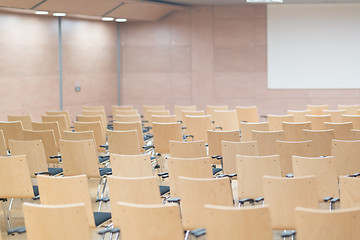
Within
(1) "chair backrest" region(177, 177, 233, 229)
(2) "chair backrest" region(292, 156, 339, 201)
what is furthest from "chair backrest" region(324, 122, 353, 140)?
(1) "chair backrest" region(177, 177, 233, 229)

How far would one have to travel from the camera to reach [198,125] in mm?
12070

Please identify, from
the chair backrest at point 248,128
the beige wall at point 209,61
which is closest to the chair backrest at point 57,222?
the chair backrest at point 248,128

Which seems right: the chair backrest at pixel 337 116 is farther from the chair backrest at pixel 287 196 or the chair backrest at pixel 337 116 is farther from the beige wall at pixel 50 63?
the chair backrest at pixel 287 196

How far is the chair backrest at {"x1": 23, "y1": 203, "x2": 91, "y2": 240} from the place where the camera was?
15.4 feet

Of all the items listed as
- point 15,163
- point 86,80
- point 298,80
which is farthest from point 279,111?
point 15,163

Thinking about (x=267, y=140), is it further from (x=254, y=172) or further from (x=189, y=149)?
(x=254, y=172)

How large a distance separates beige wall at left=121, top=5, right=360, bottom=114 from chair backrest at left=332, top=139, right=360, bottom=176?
11.8 metres

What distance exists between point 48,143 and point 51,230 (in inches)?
202

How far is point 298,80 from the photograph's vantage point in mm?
19719

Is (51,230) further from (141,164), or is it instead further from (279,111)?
(279,111)

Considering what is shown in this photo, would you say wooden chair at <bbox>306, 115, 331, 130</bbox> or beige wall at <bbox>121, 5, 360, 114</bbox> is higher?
beige wall at <bbox>121, 5, 360, 114</bbox>

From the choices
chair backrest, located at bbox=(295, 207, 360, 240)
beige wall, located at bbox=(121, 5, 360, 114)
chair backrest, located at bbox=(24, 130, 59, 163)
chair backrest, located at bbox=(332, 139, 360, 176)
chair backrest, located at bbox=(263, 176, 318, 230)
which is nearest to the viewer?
chair backrest, located at bbox=(295, 207, 360, 240)

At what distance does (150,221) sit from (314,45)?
51.9 feet

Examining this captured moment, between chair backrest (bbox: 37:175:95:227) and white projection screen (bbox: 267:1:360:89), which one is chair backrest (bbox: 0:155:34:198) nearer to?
chair backrest (bbox: 37:175:95:227)
